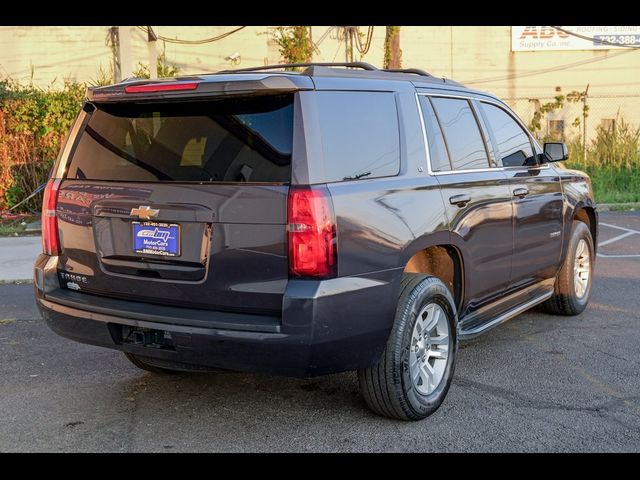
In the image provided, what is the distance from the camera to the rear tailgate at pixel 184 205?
3.56 metres

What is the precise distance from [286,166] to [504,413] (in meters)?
1.96

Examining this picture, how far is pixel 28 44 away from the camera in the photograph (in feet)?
68.5

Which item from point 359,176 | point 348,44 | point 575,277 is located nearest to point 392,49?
point 348,44

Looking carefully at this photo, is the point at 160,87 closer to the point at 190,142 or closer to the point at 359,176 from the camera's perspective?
the point at 190,142

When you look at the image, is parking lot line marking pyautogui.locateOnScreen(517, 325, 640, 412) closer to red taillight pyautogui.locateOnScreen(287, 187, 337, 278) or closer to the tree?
red taillight pyautogui.locateOnScreen(287, 187, 337, 278)

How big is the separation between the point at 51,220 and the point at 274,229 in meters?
1.53

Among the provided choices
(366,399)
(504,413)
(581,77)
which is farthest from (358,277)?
(581,77)

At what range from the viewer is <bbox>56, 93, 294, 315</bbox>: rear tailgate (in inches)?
140

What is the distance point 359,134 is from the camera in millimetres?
3873

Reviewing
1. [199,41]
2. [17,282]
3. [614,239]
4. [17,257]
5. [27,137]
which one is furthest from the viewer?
[199,41]

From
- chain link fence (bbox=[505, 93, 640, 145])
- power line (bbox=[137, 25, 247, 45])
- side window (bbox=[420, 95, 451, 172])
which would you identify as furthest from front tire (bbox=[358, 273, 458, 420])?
chain link fence (bbox=[505, 93, 640, 145])

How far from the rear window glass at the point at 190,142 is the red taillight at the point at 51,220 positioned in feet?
0.45

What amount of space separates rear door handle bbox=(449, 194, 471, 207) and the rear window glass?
1.31m

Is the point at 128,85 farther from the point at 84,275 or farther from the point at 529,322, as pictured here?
the point at 529,322
